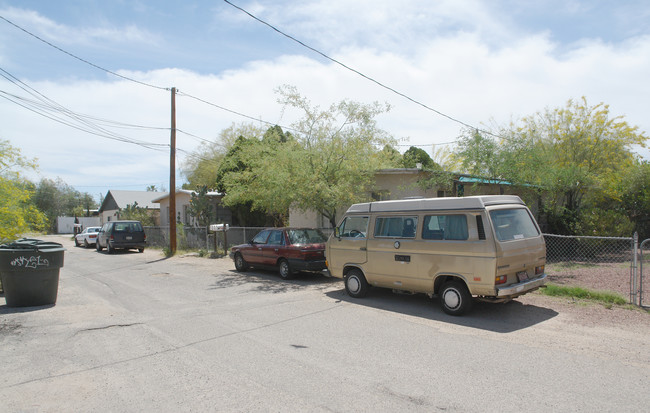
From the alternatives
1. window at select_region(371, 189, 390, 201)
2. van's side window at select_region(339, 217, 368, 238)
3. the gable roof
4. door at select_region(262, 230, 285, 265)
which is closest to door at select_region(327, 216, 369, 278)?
van's side window at select_region(339, 217, 368, 238)

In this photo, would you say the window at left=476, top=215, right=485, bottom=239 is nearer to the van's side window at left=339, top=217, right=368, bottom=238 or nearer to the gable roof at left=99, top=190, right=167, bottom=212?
the van's side window at left=339, top=217, right=368, bottom=238

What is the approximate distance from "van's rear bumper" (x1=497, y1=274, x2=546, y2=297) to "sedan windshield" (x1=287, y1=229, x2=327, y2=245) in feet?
20.4

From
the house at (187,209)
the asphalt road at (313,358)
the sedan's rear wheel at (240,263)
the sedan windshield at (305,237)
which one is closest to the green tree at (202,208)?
the house at (187,209)

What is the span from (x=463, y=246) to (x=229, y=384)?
453cm

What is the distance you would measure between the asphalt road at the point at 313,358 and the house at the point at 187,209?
14.4 metres

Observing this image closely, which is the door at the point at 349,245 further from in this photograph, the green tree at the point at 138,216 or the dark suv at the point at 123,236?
the green tree at the point at 138,216

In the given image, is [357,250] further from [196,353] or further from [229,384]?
[229,384]

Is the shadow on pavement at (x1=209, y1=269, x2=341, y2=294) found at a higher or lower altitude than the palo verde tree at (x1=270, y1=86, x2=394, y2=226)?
lower

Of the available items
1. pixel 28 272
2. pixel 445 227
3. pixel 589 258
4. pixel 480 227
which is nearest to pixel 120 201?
pixel 28 272

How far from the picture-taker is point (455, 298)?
743cm

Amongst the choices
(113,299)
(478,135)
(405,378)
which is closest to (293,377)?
(405,378)

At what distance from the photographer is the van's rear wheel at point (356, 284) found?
917cm

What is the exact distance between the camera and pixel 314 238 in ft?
40.8

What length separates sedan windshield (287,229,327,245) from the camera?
1220 centimetres
